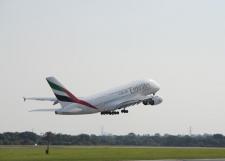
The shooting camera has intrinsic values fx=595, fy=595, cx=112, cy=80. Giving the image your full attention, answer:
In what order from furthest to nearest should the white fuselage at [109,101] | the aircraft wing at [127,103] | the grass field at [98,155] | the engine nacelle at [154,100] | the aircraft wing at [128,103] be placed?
the engine nacelle at [154,100] < the aircraft wing at [128,103] < the aircraft wing at [127,103] < the white fuselage at [109,101] < the grass field at [98,155]

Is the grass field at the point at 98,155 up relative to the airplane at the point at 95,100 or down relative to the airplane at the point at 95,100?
down

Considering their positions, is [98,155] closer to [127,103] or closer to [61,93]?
[127,103]

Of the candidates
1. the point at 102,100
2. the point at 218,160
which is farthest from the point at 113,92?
the point at 218,160

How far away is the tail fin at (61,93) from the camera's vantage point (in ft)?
367

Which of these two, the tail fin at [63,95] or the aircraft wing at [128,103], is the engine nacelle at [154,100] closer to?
the aircraft wing at [128,103]

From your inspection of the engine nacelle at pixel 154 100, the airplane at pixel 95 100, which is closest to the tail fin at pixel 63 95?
the airplane at pixel 95 100

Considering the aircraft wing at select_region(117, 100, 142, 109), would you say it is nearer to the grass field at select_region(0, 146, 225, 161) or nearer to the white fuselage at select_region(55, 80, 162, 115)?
the white fuselage at select_region(55, 80, 162, 115)

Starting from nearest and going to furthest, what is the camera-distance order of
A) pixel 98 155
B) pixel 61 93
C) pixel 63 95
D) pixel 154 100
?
pixel 98 155 → pixel 63 95 → pixel 61 93 → pixel 154 100

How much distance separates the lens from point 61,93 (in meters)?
113

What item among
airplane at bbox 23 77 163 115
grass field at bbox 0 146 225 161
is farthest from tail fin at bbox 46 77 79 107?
grass field at bbox 0 146 225 161

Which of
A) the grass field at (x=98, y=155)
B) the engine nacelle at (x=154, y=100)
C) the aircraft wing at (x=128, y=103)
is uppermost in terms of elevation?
the engine nacelle at (x=154, y=100)

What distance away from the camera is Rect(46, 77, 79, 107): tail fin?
112 m

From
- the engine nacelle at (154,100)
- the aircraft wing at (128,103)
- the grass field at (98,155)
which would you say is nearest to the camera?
the grass field at (98,155)

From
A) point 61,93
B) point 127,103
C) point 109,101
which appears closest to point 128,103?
point 127,103
